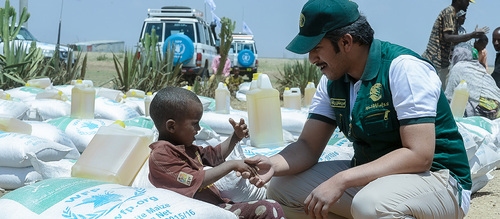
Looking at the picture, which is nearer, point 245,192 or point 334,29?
point 334,29

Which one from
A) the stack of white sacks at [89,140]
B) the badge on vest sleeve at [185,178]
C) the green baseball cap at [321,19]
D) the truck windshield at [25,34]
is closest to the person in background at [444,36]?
the stack of white sacks at [89,140]

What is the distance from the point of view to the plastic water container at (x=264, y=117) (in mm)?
3150

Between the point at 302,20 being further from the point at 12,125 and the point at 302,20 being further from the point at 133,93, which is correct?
the point at 133,93

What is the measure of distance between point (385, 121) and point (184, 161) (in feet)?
2.35

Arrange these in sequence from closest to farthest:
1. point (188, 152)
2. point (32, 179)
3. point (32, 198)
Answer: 1. point (32, 198)
2. point (188, 152)
3. point (32, 179)

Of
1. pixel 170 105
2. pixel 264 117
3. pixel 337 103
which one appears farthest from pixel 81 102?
pixel 337 103

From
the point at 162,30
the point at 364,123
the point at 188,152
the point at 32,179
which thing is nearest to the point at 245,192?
the point at 188,152

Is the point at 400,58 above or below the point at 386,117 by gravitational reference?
above

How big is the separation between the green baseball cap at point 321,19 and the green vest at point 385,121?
0.16 meters

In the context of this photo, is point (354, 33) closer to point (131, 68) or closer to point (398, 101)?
point (398, 101)

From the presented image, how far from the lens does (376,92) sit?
202 centimetres

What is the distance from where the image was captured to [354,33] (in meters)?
2.03

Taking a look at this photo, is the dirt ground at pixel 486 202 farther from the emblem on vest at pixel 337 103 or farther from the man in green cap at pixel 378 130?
the emblem on vest at pixel 337 103

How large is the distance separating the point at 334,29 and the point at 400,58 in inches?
9.7
